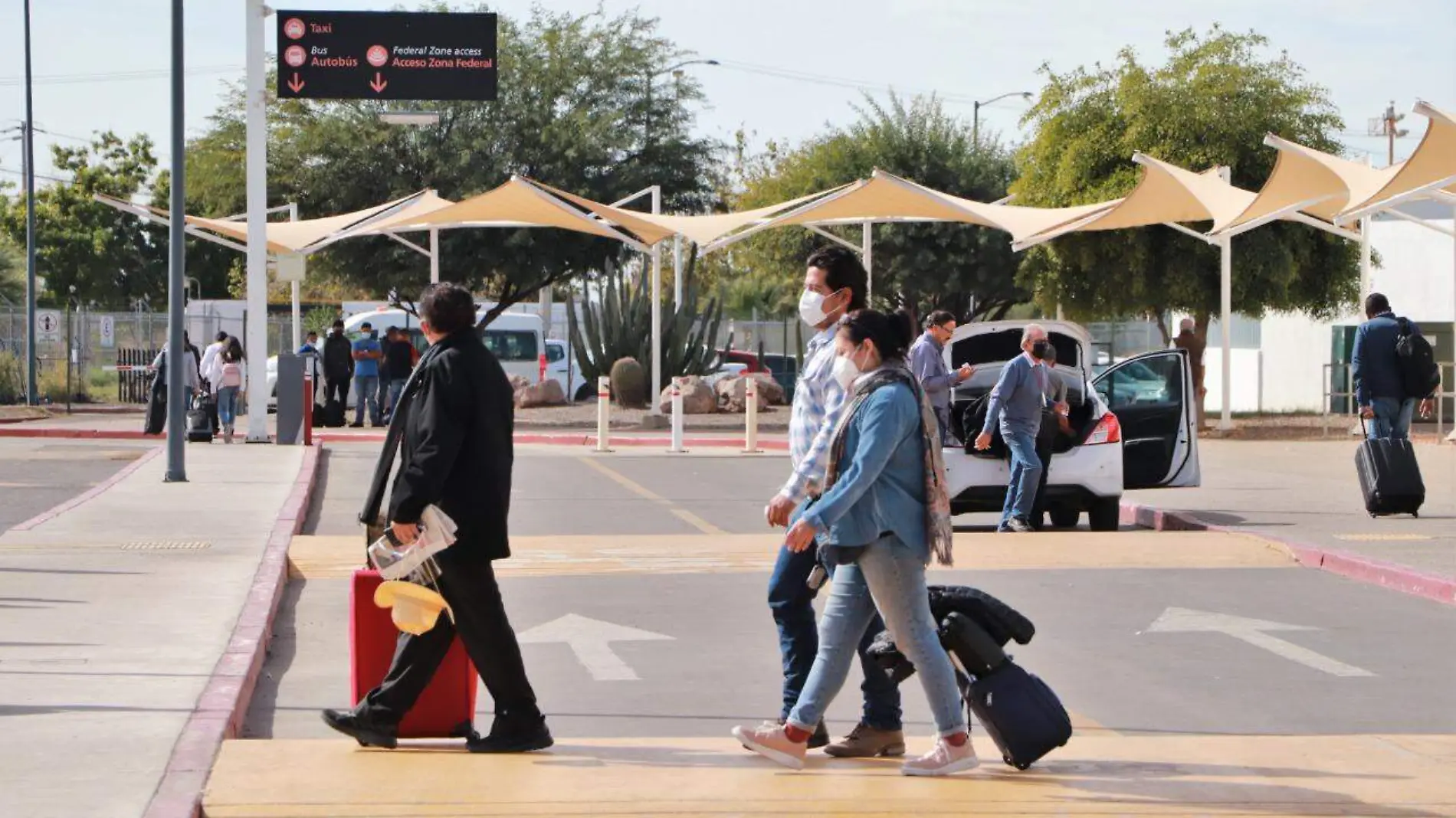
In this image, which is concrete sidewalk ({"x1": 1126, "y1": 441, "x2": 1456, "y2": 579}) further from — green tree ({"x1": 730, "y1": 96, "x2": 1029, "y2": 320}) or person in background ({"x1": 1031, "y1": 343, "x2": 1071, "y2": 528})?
green tree ({"x1": 730, "y1": 96, "x2": 1029, "y2": 320})

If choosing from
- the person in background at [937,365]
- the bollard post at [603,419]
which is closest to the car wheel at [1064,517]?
the person in background at [937,365]

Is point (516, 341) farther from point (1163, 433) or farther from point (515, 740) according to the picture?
point (515, 740)

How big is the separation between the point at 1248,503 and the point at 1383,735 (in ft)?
35.7

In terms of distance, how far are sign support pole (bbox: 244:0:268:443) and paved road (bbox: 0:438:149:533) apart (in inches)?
68.4

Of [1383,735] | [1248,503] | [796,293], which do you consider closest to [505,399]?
[1383,735]

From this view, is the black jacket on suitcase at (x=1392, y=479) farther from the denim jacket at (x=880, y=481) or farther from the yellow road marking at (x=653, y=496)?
the denim jacket at (x=880, y=481)

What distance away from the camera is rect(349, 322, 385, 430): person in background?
105ft

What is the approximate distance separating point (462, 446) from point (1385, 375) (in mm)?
11491

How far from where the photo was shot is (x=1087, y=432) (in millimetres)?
15922

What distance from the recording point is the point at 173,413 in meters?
19.7

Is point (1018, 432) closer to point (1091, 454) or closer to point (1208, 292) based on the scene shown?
point (1091, 454)

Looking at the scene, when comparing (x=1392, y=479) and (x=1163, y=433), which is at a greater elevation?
(x=1163, y=433)

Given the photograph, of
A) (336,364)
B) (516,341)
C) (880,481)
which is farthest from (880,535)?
(516,341)

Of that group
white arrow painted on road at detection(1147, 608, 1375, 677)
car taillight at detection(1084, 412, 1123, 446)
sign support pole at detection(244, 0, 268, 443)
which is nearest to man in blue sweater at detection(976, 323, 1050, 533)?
car taillight at detection(1084, 412, 1123, 446)
